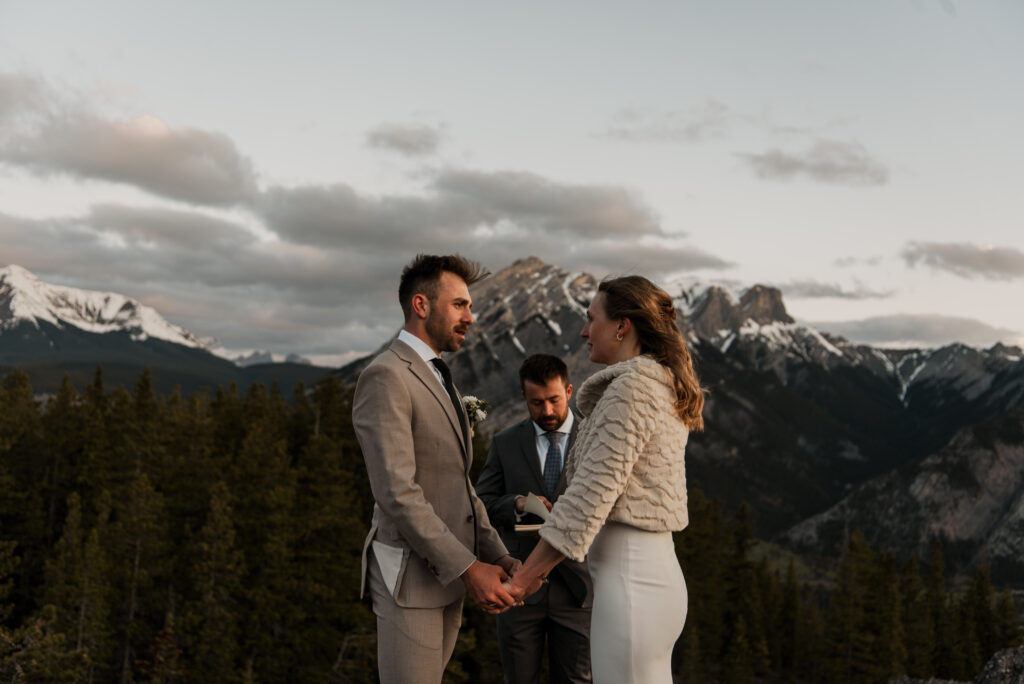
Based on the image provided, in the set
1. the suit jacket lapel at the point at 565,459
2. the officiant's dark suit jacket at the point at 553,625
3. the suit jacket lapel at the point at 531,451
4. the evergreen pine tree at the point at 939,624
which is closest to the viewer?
the officiant's dark suit jacket at the point at 553,625

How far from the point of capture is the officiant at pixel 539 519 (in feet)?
23.9

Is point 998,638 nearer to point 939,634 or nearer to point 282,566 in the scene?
point 939,634

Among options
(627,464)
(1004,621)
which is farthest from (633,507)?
(1004,621)

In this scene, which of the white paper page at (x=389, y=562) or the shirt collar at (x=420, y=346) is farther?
the shirt collar at (x=420, y=346)

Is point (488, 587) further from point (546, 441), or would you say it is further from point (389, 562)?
point (546, 441)

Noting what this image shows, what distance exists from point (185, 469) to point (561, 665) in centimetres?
4610

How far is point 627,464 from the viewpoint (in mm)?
4480

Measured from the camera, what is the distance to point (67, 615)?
34.6 meters

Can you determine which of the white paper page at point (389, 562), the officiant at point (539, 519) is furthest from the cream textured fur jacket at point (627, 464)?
the officiant at point (539, 519)

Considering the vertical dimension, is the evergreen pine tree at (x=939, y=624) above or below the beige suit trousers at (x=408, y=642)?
below

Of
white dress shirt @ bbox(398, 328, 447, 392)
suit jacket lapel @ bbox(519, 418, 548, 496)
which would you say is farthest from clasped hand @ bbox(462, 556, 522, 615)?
suit jacket lapel @ bbox(519, 418, 548, 496)

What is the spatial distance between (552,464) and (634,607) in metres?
3.35

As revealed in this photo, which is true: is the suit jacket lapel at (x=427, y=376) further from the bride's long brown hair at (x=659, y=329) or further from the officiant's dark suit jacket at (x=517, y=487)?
the officiant's dark suit jacket at (x=517, y=487)

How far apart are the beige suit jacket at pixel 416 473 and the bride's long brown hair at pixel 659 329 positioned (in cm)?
138
